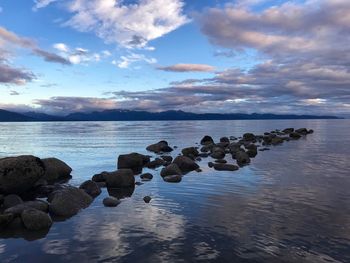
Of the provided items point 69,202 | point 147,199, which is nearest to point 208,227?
point 147,199

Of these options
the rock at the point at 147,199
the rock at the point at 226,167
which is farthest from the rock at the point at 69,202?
the rock at the point at 226,167

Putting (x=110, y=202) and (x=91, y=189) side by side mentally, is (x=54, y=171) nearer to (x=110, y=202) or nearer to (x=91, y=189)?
(x=91, y=189)

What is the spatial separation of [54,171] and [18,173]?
7473 mm

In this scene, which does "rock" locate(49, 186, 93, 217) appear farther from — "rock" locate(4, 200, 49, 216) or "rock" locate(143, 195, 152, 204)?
"rock" locate(143, 195, 152, 204)

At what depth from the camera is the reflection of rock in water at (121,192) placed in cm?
2278

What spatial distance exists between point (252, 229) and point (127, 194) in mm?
9643

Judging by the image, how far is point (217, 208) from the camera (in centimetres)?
1919

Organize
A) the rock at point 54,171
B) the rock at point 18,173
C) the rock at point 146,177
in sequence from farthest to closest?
the rock at point 54,171, the rock at point 146,177, the rock at point 18,173

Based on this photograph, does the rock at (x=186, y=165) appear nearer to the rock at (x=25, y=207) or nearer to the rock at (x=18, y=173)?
the rock at (x=18, y=173)

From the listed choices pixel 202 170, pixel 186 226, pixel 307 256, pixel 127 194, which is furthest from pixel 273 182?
pixel 307 256

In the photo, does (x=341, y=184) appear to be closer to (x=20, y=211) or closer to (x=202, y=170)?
(x=202, y=170)

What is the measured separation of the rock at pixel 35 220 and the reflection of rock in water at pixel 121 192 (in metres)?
6.12

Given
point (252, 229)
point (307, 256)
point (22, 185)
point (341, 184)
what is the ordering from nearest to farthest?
point (307, 256) → point (252, 229) → point (22, 185) → point (341, 184)

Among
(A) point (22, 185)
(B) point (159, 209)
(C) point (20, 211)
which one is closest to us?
(C) point (20, 211)
